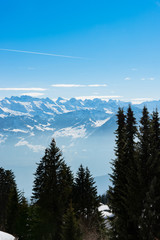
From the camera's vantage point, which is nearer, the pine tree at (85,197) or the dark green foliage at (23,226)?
the dark green foliage at (23,226)

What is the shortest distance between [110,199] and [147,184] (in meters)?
7.62

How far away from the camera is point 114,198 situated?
24391 millimetres

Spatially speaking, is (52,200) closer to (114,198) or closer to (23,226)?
(114,198)

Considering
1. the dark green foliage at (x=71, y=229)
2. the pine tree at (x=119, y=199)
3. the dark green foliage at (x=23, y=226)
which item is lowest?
the dark green foliage at (x=23, y=226)

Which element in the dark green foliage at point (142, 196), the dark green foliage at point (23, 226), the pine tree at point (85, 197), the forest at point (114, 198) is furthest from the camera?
the pine tree at point (85, 197)

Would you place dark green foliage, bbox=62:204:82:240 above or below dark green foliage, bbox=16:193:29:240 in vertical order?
above

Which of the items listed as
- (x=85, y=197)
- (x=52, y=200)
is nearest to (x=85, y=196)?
(x=85, y=197)

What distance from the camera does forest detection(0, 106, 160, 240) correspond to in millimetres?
17377

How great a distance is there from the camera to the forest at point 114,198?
57.0 feet

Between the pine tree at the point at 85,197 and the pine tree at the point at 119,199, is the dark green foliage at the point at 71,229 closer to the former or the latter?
the pine tree at the point at 119,199

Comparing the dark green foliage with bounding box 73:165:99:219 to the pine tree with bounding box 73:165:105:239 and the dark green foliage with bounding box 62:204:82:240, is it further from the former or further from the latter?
the dark green foliage with bounding box 62:204:82:240

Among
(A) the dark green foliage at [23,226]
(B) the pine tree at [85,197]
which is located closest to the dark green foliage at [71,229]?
(B) the pine tree at [85,197]

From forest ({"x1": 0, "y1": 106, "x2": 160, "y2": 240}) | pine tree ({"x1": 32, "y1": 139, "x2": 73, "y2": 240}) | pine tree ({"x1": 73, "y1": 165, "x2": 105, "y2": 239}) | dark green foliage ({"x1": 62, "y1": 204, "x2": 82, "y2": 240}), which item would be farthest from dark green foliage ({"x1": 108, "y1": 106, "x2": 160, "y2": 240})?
pine tree ({"x1": 73, "y1": 165, "x2": 105, "y2": 239})

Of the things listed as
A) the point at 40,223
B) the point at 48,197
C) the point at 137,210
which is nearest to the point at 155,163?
the point at 137,210
